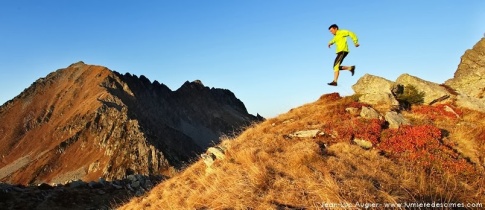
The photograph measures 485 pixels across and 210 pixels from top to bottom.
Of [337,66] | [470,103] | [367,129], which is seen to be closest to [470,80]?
[470,103]

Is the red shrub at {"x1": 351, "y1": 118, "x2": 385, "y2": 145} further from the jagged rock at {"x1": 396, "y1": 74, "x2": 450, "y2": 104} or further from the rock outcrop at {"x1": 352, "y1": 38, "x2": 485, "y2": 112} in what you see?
the jagged rock at {"x1": 396, "y1": 74, "x2": 450, "y2": 104}

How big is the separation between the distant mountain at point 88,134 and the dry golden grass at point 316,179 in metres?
106

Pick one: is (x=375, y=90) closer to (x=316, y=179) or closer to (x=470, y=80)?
(x=470, y=80)

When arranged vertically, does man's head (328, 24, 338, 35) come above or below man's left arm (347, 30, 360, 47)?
above

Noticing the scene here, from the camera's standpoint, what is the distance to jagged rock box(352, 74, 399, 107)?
19.0m

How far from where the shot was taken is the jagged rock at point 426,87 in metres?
19.6

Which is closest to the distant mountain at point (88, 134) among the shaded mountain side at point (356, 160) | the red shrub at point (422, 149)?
the shaded mountain side at point (356, 160)

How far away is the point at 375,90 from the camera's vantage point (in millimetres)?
21406

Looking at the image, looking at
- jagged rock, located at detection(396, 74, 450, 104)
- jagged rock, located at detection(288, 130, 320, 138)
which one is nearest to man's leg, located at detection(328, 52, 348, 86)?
jagged rock, located at detection(288, 130, 320, 138)

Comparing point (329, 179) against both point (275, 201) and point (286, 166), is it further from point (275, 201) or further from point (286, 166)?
point (286, 166)

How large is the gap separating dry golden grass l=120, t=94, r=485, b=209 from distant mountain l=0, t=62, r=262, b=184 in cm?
10588

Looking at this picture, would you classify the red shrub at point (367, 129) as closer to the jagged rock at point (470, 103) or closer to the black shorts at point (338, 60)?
the black shorts at point (338, 60)

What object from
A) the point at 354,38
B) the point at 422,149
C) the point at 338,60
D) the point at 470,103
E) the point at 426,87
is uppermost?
the point at 354,38

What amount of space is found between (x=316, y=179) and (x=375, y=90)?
1399cm
